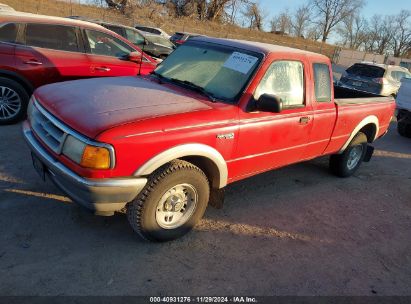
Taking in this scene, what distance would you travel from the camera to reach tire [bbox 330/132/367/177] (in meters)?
5.58

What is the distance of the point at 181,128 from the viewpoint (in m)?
Answer: 3.15

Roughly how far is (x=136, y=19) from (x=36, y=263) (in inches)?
1443

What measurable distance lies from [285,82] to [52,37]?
4256 mm

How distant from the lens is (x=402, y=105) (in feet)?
29.5

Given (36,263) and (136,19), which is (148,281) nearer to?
(36,263)

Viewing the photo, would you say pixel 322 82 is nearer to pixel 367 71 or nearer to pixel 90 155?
pixel 90 155

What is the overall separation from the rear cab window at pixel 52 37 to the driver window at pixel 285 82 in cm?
401

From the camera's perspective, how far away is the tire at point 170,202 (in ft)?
10.3

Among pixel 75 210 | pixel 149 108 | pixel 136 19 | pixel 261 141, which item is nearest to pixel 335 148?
pixel 261 141

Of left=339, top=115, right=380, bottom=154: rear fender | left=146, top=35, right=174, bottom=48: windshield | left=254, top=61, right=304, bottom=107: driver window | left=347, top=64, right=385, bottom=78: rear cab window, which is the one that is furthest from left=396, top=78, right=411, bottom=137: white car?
left=146, top=35, right=174, bottom=48: windshield

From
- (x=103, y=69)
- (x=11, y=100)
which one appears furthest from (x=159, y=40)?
(x=11, y=100)

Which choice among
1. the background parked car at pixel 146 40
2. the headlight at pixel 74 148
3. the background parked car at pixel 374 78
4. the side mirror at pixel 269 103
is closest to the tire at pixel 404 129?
the background parked car at pixel 374 78

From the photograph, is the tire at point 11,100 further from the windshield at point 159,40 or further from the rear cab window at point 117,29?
the windshield at point 159,40

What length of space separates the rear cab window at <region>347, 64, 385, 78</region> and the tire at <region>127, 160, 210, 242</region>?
1186 centimetres
